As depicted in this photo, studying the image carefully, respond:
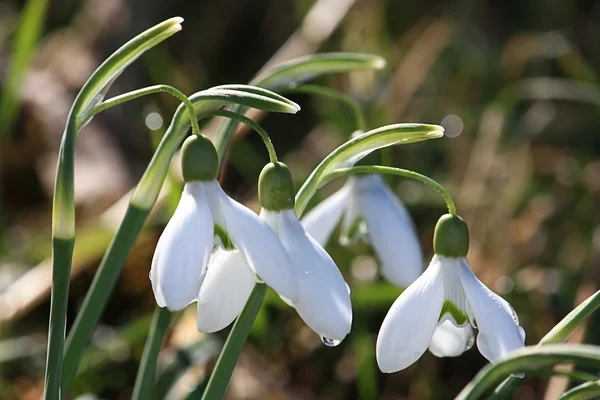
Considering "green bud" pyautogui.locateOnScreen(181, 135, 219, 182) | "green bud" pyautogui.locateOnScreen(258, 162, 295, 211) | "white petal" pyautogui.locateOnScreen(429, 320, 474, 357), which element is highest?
"green bud" pyautogui.locateOnScreen(181, 135, 219, 182)

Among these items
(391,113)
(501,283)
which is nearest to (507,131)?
(391,113)

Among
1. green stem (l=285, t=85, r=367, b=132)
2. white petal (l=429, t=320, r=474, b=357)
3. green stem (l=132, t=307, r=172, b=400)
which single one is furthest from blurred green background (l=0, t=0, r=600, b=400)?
green stem (l=285, t=85, r=367, b=132)

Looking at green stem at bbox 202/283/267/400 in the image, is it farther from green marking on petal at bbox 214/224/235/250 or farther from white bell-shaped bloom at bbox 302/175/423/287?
white bell-shaped bloom at bbox 302/175/423/287

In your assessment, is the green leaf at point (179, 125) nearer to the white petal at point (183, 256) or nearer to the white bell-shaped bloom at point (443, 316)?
the white petal at point (183, 256)

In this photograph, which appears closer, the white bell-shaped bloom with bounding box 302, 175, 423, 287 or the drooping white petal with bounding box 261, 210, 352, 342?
the drooping white petal with bounding box 261, 210, 352, 342

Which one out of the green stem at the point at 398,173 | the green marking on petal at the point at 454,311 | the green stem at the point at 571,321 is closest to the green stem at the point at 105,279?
the green stem at the point at 398,173

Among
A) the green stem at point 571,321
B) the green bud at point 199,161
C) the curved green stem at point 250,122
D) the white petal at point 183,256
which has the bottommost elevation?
the green stem at point 571,321
